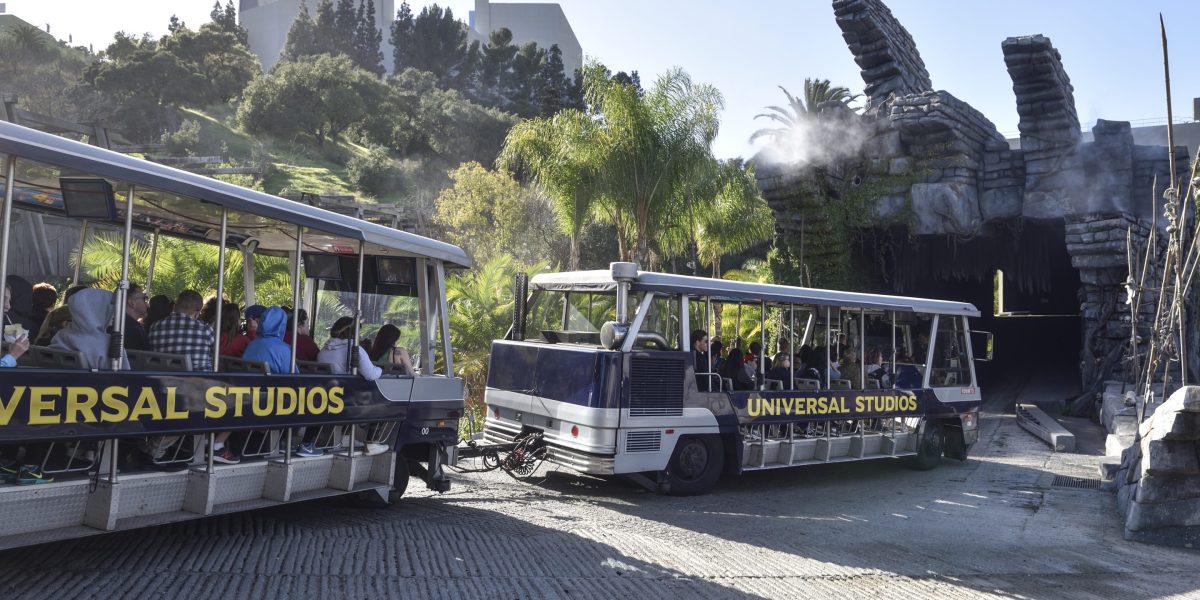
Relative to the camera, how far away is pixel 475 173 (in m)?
39.4

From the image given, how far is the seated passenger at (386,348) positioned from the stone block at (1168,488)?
23.3ft

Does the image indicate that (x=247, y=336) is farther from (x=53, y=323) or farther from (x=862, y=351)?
(x=862, y=351)

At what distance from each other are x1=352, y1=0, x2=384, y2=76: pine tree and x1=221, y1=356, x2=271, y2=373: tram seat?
258ft

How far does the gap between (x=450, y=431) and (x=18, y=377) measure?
4234mm

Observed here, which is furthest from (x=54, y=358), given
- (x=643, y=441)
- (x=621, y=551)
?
(x=643, y=441)

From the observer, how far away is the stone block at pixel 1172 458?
28.9ft

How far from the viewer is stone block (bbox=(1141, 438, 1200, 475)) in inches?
347

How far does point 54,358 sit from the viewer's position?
5.86 metres

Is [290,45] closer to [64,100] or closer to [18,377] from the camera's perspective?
[64,100]

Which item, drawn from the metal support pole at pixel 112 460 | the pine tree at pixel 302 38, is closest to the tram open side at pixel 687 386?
the metal support pole at pixel 112 460

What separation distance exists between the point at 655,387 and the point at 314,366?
143 inches

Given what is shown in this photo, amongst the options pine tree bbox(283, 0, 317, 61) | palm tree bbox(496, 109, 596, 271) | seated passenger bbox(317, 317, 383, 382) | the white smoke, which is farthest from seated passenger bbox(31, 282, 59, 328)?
pine tree bbox(283, 0, 317, 61)

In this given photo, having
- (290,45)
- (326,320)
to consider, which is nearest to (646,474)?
(326,320)

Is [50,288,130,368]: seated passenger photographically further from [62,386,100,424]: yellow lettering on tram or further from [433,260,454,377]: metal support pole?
[433,260,454,377]: metal support pole
